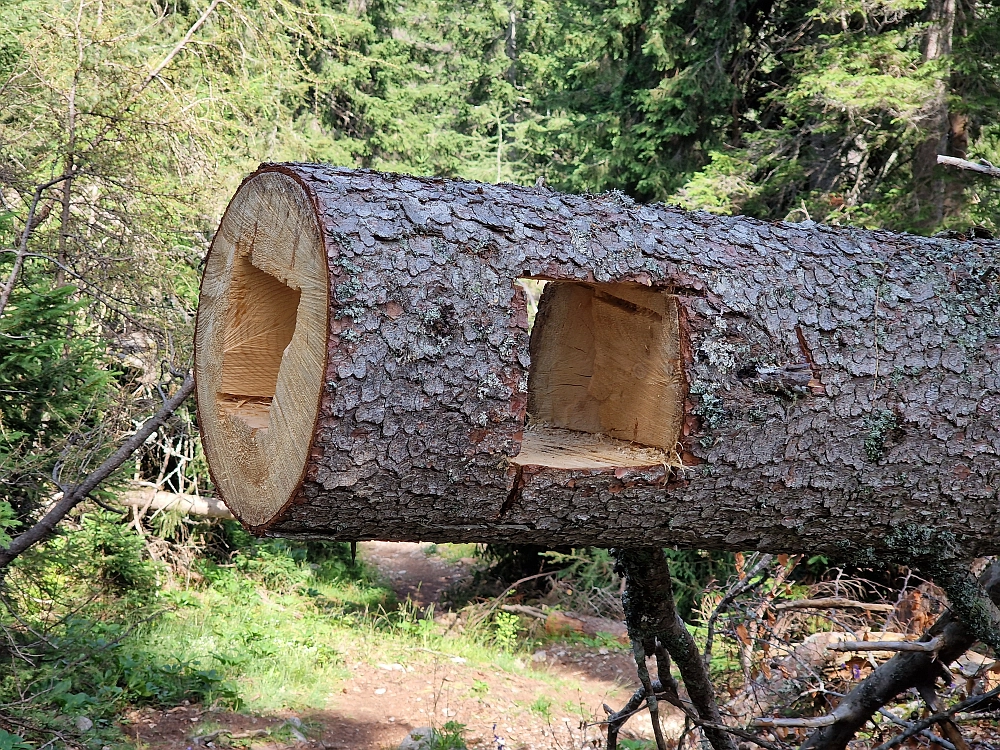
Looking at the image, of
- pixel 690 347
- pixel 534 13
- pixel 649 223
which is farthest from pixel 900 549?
pixel 534 13

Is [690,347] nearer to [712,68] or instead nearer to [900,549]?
[900,549]

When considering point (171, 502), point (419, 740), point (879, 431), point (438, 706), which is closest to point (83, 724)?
point (419, 740)

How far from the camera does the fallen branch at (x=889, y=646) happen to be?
2113mm

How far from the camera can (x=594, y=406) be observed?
2162 millimetres

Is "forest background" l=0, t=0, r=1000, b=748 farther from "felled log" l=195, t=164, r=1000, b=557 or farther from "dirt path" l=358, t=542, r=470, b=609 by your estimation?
"felled log" l=195, t=164, r=1000, b=557

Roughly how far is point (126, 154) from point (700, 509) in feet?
18.8

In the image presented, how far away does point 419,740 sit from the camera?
4.75 m

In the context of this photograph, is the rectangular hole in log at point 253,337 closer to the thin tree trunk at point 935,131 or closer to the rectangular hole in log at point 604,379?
the rectangular hole in log at point 604,379

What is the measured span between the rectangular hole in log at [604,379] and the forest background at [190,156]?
84.1 inches

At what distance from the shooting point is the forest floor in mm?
4566

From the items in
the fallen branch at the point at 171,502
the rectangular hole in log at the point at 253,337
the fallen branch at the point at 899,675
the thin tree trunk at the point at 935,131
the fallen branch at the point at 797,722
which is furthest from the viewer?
the fallen branch at the point at 171,502

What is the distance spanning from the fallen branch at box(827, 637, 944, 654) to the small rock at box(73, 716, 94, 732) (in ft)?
11.9

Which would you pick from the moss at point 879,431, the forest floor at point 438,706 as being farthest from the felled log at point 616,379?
the forest floor at point 438,706

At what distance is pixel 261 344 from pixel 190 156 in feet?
16.8
